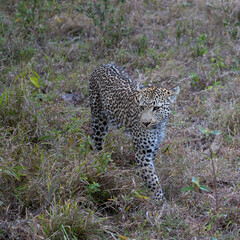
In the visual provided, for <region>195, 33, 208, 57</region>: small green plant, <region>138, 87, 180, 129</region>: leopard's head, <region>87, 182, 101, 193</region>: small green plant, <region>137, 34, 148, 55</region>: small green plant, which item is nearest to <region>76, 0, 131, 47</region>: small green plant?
<region>137, 34, 148, 55</region>: small green plant

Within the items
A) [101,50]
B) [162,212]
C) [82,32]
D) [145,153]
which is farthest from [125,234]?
[82,32]

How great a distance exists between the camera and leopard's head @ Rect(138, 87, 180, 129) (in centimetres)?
555

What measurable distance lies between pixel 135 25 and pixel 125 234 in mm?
7119

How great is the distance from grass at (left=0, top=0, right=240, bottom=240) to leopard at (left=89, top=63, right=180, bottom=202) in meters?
0.20

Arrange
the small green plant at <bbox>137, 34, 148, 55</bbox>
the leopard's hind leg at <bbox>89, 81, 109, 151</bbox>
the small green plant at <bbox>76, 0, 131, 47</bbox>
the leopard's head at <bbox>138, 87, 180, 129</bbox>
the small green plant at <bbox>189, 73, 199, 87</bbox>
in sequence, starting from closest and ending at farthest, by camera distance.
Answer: the leopard's head at <bbox>138, 87, 180, 129</bbox> < the leopard's hind leg at <bbox>89, 81, 109, 151</bbox> < the small green plant at <bbox>189, 73, 199, 87</bbox> < the small green plant at <bbox>137, 34, 148, 55</bbox> < the small green plant at <bbox>76, 0, 131, 47</bbox>

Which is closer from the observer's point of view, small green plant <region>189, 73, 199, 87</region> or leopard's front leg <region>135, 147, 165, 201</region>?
leopard's front leg <region>135, 147, 165, 201</region>

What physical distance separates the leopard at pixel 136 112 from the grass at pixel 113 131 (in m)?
0.20

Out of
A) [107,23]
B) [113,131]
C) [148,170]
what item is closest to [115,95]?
[113,131]

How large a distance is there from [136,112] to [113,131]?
2.35ft

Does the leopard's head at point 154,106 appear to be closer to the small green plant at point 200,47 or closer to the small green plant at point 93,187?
the small green plant at point 93,187

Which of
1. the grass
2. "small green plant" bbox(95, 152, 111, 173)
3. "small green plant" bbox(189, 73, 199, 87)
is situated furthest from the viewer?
"small green plant" bbox(189, 73, 199, 87)

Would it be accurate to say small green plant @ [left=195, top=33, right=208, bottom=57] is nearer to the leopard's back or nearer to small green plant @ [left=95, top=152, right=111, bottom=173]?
the leopard's back

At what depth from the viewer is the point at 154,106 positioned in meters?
5.58

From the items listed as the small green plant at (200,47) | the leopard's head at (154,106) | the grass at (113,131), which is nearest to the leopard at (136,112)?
the leopard's head at (154,106)
